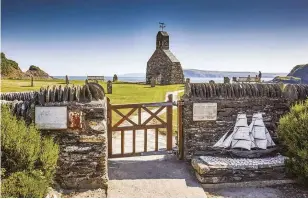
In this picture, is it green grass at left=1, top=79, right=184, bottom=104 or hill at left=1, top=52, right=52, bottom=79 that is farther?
hill at left=1, top=52, right=52, bottom=79

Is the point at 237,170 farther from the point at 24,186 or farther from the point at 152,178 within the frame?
the point at 24,186

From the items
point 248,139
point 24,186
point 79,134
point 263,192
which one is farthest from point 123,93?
point 24,186

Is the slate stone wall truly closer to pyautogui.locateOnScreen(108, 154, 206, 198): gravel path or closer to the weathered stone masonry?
pyautogui.locateOnScreen(108, 154, 206, 198): gravel path

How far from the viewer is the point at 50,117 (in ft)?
26.8

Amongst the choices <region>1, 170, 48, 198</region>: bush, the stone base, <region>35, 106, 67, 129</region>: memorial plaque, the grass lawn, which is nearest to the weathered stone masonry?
<region>35, 106, 67, 129</region>: memorial plaque

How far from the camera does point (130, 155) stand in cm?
1021

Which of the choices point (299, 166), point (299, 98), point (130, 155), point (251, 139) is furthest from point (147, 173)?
point (299, 98)

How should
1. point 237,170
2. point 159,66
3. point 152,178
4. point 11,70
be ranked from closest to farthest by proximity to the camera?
point 237,170 < point 152,178 < point 11,70 < point 159,66

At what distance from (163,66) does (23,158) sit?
4763 centimetres

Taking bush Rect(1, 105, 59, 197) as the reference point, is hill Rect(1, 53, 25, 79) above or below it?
above

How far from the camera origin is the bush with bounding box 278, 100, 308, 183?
8195mm

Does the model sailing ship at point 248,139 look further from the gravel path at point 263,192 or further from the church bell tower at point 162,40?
the church bell tower at point 162,40

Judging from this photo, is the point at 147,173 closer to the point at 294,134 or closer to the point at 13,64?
the point at 294,134

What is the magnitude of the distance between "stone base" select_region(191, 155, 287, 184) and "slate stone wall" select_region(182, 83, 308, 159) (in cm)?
91
